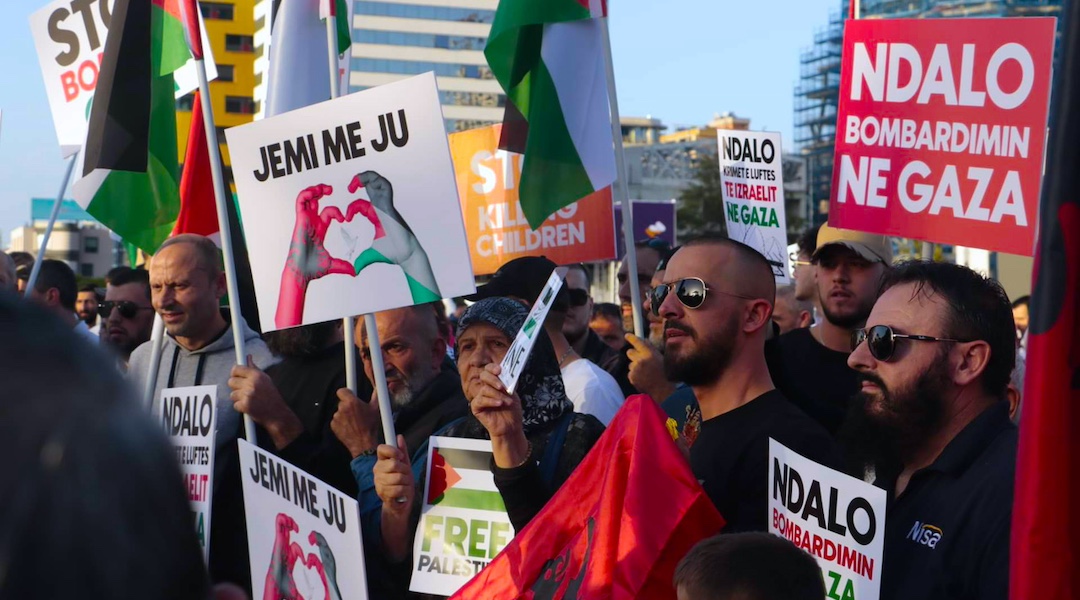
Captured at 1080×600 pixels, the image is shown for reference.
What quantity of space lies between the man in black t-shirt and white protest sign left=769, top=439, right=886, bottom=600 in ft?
0.72

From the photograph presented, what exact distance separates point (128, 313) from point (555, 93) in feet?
11.7

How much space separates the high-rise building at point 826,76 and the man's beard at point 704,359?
84.1 meters

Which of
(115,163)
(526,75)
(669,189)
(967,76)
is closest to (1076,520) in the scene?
(967,76)

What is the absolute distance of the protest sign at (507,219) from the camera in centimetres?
761

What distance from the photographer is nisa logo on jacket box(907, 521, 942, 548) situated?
288cm

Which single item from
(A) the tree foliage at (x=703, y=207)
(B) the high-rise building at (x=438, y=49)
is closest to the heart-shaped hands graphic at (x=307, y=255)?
(A) the tree foliage at (x=703, y=207)

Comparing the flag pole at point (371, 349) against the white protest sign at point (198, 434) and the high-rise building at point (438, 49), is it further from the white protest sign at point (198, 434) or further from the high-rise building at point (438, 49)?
the high-rise building at point (438, 49)

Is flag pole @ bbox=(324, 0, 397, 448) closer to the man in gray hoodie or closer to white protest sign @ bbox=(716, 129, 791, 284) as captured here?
the man in gray hoodie

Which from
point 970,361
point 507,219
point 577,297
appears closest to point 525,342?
point 970,361

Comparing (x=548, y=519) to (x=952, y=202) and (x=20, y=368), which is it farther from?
(x=20, y=368)

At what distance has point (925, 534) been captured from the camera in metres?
2.93

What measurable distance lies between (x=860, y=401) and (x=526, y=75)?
9.29 ft

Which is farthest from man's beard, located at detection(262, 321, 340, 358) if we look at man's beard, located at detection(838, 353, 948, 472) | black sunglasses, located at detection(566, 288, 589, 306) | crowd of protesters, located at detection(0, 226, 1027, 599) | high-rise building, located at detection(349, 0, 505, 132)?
high-rise building, located at detection(349, 0, 505, 132)

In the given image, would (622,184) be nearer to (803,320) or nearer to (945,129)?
(945,129)
